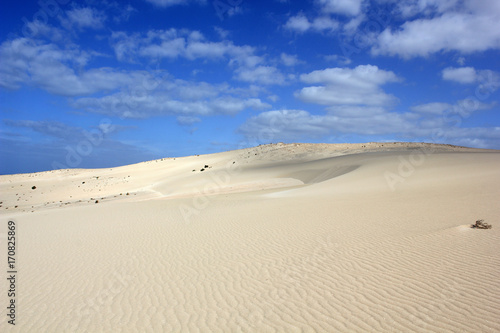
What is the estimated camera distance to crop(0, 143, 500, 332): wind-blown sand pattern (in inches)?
186

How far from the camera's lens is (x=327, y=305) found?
497 centimetres

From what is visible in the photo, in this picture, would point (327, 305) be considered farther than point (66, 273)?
No

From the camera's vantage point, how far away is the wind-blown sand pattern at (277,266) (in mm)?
4727

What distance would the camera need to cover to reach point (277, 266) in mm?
6965

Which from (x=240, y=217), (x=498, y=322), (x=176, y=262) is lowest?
(x=498, y=322)

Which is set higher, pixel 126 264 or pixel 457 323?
pixel 126 264

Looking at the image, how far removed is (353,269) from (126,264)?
536cm

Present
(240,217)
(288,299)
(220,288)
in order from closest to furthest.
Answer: (288,299), (220,288), (240,217)

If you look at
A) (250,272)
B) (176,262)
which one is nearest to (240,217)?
(176,262)

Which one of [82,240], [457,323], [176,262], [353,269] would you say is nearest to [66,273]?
[176,262]

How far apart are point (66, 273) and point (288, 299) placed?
17.6 feet

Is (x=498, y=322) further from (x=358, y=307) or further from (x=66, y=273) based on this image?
(x=66, y=273)

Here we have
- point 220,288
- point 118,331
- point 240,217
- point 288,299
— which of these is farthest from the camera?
point 240,217

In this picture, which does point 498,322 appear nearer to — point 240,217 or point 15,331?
point 15,331
